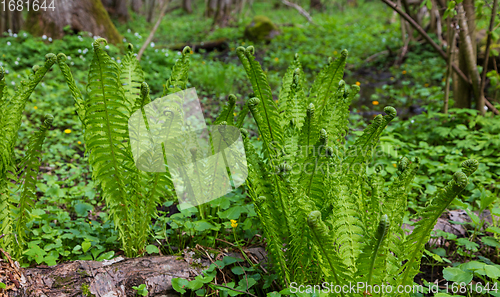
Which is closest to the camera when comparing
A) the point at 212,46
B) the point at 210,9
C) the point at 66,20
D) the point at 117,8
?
the point at 66,20

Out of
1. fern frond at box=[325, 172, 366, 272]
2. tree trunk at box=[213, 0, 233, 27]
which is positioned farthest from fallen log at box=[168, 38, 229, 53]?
fern frond at box=[325, 172, 366, 272]

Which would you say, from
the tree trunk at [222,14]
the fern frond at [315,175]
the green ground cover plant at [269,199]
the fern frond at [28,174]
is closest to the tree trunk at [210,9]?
the tree trunk at [222,14]

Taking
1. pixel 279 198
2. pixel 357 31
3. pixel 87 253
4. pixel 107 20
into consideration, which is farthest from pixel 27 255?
pixel 357 31

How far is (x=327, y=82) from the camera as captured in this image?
1.75 meters

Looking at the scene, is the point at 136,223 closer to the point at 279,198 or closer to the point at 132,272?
the point at 132,272

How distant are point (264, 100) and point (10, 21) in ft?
24.7

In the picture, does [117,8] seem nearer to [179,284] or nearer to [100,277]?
[100,277]

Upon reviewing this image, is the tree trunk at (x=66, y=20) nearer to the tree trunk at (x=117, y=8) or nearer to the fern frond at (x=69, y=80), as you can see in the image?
the tree trunk at (x=117, y=8)

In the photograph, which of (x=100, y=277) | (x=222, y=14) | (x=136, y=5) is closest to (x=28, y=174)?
(x=100, y=277)

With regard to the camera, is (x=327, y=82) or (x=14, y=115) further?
Answer: (x=327, y=82)

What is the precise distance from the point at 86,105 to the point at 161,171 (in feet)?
1.45

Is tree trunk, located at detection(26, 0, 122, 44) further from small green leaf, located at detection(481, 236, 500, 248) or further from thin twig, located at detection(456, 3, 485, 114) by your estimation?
small green leaf, located at detection(481, 236, 500, 248)

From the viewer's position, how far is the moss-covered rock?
8.59 meters

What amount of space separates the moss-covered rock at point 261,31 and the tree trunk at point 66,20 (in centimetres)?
368
